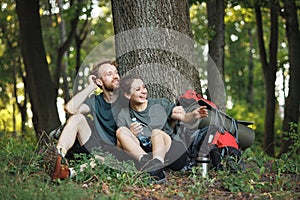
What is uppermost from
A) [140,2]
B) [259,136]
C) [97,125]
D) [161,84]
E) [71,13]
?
[71,13]

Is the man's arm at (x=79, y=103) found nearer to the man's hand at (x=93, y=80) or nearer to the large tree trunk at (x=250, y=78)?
the man's hand at (x=93, y=80)

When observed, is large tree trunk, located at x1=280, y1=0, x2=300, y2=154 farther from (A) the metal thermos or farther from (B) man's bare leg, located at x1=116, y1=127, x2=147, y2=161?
(B) man's bare leg, located at x1=116, y1=127, x2=147, y2=161

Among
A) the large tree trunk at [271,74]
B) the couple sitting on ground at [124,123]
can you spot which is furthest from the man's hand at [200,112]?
the large tree trunk at [271,74]

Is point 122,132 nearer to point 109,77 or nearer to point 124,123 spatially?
point 124,123

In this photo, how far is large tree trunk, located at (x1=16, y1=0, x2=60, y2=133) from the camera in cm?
1020

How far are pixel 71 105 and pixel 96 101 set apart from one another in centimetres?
43

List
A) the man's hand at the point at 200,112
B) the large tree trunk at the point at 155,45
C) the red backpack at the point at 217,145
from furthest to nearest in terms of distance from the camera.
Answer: the large tree trunk at the point at 155,45
the red backpack at the point at 217,145
the man's hand at the point at 200,112

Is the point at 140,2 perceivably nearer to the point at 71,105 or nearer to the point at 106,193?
the point at 71,105

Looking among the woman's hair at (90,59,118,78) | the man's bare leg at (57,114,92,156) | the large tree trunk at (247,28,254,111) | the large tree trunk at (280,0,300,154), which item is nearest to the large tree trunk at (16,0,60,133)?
the woman's hair at (90,59,118,78)

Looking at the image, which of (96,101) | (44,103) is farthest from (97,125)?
(44,103)

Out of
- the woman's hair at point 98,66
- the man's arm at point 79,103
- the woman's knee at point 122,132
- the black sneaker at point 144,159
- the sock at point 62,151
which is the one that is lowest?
the black sneaker at point 144,159

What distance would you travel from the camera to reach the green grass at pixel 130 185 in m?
4.90

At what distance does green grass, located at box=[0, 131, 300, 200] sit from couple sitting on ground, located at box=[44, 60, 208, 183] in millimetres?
174

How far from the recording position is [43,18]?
1861 centimetres
